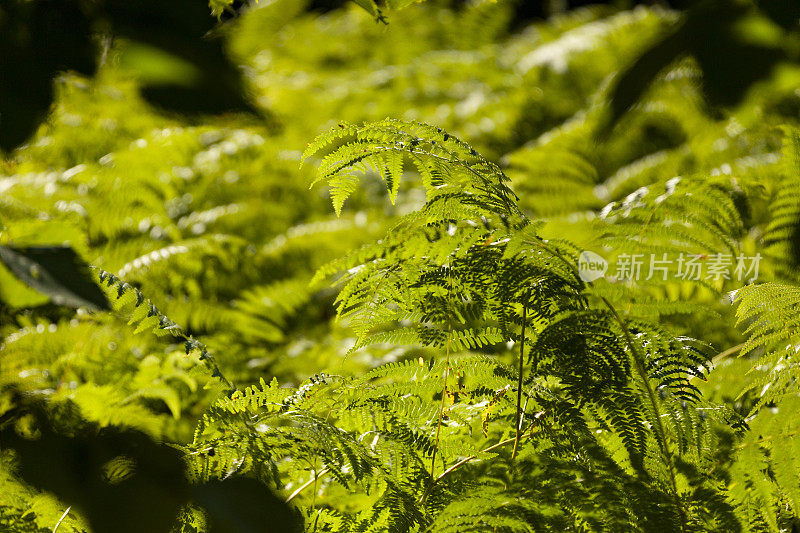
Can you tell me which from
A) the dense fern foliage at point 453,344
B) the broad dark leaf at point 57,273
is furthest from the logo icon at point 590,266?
the broad dark leaf at point 57,273

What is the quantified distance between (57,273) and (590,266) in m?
0.82

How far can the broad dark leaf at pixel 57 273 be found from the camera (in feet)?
1.07

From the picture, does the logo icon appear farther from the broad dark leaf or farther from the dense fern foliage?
the broad dark leaf

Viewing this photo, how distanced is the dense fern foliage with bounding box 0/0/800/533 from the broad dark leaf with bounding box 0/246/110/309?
0.9 inches

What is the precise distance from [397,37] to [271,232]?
1.83 m

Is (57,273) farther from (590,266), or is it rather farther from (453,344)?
(590,266)

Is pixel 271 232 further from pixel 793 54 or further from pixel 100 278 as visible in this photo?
pixel 793 54

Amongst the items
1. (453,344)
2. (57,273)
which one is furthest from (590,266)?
(57,273)

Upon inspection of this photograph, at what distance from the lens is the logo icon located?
929 millimetres

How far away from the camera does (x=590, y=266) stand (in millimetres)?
991

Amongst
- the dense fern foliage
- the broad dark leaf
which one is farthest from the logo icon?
the broad dark leaf

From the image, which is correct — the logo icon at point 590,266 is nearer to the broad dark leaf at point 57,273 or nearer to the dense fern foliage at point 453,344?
the dense fern foliage at point 453,344

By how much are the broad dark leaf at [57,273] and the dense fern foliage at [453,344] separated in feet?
0.08

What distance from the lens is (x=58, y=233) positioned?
0.43m
